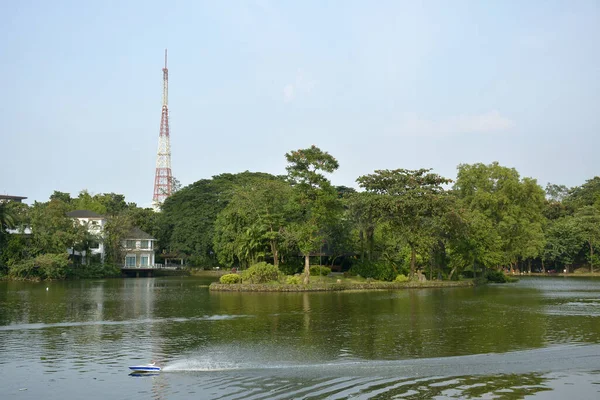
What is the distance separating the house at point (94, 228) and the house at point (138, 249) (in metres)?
3.88

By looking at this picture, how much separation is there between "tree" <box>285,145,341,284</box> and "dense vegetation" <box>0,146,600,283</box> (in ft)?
0.30

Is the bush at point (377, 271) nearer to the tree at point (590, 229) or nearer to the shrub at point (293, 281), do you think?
the shrub at point (293, 281)

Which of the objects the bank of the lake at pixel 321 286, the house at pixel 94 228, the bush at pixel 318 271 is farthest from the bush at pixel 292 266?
the house at pixel 94 228

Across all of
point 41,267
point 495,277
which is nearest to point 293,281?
point 495,277

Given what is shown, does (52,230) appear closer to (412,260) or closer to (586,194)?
(412,260)

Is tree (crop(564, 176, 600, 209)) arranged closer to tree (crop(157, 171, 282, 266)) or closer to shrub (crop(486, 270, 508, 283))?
shrub (crop(486, 270, 508, 283))

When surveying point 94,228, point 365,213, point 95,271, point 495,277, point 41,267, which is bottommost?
point 495,277

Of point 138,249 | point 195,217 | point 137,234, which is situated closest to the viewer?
point 138,249

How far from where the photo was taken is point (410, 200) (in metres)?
48.5

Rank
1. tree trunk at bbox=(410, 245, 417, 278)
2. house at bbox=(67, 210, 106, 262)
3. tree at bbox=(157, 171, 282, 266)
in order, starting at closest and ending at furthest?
tree trunk at bbox=(410, 245, 417, 278)
house at bbox=(67, 210, 106, 262)
tree at bbox=(157, 171, 282, 266)

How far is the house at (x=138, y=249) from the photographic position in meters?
84.4

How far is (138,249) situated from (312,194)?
4476cm

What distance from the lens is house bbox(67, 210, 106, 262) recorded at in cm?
7614

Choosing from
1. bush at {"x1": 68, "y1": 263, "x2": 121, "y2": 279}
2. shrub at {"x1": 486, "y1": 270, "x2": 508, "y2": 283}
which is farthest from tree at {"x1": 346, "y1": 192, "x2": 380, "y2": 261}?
bush at {"x1": 68, "y1": 263, "x2": 121, "y2": 279}
